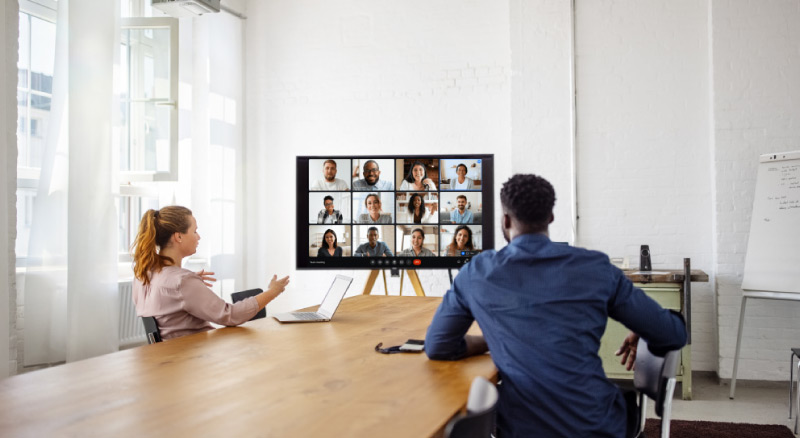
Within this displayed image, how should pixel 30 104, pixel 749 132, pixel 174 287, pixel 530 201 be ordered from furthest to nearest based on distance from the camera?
pixel 749 132 < pixel 30 104 < pixel 174 287 < pixel 530 201

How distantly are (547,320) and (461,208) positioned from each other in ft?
9.12

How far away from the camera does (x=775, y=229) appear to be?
4.53 meters

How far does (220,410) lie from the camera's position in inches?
59.6

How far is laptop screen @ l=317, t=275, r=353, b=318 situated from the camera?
2994 millimetres

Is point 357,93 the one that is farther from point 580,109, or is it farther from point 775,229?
point 775,229

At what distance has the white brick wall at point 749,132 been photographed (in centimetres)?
485

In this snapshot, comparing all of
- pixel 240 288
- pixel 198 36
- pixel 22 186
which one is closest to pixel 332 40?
pixel 198 36

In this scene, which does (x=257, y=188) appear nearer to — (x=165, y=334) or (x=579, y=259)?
(x=165, y=334)

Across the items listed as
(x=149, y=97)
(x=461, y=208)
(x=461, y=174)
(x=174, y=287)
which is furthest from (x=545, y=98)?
(x=174, y=287)

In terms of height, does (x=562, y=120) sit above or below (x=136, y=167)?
above

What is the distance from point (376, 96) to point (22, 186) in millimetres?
2950

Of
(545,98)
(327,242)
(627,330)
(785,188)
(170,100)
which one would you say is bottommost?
(627,330)

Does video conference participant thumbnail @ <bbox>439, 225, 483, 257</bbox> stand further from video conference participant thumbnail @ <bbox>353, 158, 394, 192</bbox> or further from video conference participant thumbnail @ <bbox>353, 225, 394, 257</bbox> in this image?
video conference participant thumbnail @ <bbox>353, 158, 394, 192</bbox>

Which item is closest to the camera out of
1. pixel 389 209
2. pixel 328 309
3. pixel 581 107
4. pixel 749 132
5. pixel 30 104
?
pixel 328 309
